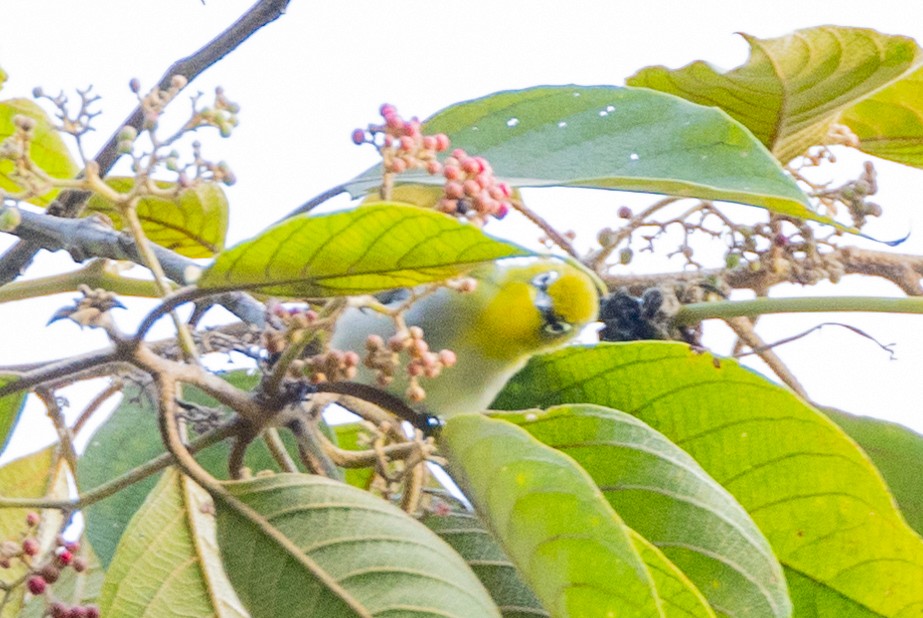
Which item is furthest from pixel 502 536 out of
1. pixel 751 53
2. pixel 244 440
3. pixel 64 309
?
pixel 751 53

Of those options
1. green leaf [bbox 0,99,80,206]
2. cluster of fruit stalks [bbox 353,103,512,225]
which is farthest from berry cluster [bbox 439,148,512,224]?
green leaf [bbox 0,99,80,206]

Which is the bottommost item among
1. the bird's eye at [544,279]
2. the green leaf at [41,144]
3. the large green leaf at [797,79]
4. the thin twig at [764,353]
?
the thin twig at [764,353]

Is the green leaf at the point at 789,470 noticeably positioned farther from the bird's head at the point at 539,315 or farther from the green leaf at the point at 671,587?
the bird's head at the point at 539,315

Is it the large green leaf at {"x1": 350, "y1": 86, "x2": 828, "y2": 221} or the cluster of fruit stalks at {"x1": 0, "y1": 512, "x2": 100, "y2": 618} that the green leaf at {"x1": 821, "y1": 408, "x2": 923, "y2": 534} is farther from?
the cluster of fruit stalks at {"x1": 0, "y1": 512, "x2": 100, "y2": 618}

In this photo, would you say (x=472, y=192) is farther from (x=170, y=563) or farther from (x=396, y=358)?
(x=170, y=563)

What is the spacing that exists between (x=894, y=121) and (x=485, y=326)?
55 centimetres

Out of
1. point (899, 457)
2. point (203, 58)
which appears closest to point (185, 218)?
point (203, 58)

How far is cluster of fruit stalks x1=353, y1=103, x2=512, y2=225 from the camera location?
74 centimetres

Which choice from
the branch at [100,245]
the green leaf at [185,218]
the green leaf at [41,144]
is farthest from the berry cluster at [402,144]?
the green leaf at [41,144]

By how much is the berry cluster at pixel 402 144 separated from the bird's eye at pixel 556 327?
0.48 meters

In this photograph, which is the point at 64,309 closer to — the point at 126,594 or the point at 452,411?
the point at 126,594

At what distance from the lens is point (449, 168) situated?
750 millimetres

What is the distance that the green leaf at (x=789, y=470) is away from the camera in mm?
893

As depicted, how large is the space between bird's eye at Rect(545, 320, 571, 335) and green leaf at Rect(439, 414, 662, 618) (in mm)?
477
